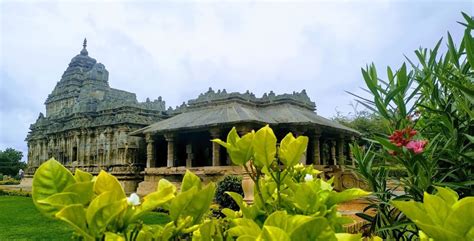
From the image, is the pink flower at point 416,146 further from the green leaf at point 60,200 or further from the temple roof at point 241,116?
the temple roof at point 241,116

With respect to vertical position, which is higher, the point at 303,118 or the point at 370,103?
the point at 303,118

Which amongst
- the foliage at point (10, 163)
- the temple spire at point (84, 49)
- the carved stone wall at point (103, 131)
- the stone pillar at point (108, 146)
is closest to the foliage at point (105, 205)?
the carved stone wall at point (103, 131)

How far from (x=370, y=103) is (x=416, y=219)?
1.88 metres

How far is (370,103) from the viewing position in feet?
8.33

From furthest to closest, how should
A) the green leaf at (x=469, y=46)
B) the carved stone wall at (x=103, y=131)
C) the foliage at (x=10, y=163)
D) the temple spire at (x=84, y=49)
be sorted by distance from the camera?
1. the foliage at (x=10, y=163)
2. the temple spire at (x=84, y=49)
3. the carved stone wall at (x=103, y=131)
4. the green leaf at (x=469, y=46)

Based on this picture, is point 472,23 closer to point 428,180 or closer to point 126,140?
point 428,180

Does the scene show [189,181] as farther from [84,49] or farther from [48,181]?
[84,49]

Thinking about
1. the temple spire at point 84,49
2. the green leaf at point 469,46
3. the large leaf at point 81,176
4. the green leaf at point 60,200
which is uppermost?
the temple spire at point 84,49

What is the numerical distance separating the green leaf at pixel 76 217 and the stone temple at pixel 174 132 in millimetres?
13649

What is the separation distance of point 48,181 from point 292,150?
2.41ft

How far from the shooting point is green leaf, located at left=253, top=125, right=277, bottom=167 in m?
1.17

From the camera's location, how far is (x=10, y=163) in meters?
46.7

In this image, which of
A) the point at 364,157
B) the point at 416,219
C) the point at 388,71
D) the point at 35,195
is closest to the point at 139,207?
the point at 35,195

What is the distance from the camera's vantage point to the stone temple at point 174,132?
52.6 ft
